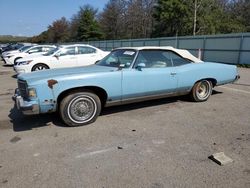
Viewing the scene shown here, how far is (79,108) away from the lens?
477cm

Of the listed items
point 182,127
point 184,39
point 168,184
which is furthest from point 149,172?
point 184,39

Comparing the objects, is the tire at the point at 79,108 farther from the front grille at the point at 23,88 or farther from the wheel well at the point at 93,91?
the front grille at the point at 23,88

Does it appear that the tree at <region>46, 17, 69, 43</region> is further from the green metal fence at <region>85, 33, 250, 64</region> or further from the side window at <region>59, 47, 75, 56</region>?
the side window at <region>59, 47, 75, 56</region>

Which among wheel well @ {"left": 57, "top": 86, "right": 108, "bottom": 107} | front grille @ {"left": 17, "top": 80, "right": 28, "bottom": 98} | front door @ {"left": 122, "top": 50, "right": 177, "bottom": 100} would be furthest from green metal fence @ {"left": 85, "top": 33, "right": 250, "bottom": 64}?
front grille @ {"left": 17, "top": 80, "right": 28, "bottom": 98}

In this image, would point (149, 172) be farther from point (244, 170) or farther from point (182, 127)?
point (182, 127)

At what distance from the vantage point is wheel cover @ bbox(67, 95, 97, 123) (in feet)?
15.5

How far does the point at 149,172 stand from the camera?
3.14 m

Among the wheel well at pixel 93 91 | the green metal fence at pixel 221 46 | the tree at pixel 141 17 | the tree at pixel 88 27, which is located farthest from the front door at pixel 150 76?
the tree at pixel 88 27

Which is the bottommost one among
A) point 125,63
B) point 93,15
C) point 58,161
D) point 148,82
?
point 58,161

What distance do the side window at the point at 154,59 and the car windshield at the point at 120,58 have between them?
17cm

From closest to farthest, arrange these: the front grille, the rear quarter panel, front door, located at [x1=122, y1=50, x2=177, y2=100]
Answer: the front grille
front door, located at [x1=122, y1=50, x2=177, y2=100]
the rear quarter panel

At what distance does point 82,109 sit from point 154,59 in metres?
2.03

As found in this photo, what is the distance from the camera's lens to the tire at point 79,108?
183 inches

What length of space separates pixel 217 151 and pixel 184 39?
19326mm
